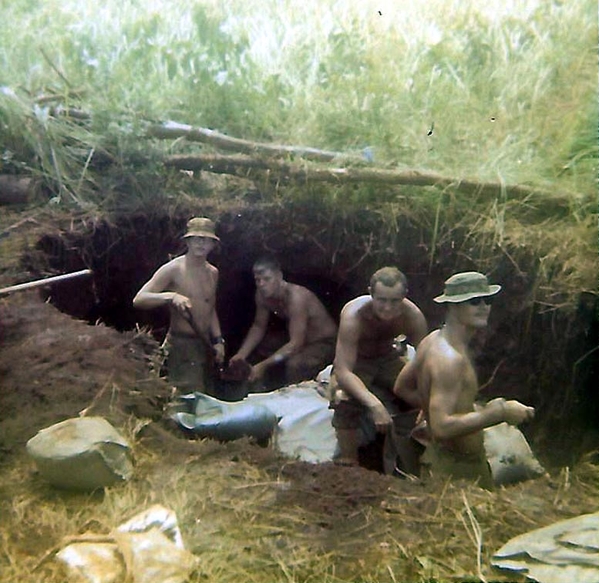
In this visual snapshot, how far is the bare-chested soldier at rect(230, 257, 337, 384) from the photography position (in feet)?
7.34

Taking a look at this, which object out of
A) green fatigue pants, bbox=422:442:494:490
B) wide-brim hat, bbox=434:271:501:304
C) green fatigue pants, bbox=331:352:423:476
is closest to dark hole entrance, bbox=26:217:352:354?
green fatigue pants, bbox=331:352:423:476

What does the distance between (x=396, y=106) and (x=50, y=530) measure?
1811mm

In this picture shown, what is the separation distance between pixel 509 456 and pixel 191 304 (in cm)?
110

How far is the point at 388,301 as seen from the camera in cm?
212

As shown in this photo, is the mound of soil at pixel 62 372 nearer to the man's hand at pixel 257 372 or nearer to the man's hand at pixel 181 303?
the man's hand at pixel 181 303

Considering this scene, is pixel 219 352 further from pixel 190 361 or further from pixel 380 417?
pixel 380 417

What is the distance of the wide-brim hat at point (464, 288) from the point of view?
201 centimetres

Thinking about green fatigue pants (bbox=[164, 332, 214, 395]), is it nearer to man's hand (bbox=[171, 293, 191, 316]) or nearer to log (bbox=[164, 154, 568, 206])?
man's hand (bbox=[171, 293, 191, 316])

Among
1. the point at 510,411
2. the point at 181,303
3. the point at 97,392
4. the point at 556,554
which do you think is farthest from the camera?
the point at 181,303

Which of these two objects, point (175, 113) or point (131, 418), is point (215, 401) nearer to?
point (131, 418)

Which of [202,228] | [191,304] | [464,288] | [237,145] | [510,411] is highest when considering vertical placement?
[237,145]

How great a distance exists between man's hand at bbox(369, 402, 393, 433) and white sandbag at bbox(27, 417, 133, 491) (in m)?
0.76

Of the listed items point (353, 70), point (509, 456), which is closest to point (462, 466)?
point (509, 456)

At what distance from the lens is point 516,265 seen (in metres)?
2.41
